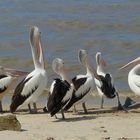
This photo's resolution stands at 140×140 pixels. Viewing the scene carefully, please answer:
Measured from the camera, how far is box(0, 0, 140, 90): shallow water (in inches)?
683

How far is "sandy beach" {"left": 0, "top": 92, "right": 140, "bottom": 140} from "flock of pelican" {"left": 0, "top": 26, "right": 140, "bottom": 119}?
25 cm

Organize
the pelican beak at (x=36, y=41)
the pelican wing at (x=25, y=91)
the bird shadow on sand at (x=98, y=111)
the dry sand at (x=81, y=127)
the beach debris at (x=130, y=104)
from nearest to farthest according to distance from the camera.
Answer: the dry sand at (x=81, y=127) → the pelican wing at (x=25, y=91) → the bird shadow on sand at (x=98, y=111) → the pelican beak at (x=36, y=41) → the beach debris at (x=130, y=104)

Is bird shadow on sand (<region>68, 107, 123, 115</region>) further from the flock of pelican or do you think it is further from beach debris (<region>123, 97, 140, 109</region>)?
beach debris (<region>123, 97, 140, 109</region>)

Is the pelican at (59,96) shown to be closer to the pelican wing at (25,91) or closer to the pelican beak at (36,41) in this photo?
the pelican wing at (25,91)

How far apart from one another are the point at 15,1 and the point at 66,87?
17984mm

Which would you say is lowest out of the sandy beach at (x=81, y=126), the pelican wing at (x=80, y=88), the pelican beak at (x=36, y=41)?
the sandy beach at (x=81, y=126)

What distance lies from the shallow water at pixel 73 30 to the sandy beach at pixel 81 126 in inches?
135

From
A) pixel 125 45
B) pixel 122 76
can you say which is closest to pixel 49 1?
pixel 125 45

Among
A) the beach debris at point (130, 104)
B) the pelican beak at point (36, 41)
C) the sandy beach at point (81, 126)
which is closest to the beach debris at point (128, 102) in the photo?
the beach debris at point (130, 104)

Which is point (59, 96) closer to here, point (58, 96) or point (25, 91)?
point (58, 96)

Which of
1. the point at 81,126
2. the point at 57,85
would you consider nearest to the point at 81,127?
the point at 81,126

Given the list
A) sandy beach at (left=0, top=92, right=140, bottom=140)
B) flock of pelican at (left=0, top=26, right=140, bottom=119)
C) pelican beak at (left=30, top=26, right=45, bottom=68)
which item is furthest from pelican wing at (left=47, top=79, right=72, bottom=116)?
pelican beak at (left=30, top=26, right=45, bottom=68)

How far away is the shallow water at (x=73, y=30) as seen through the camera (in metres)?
17.4

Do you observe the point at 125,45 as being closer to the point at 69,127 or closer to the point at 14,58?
the point at 14,58
